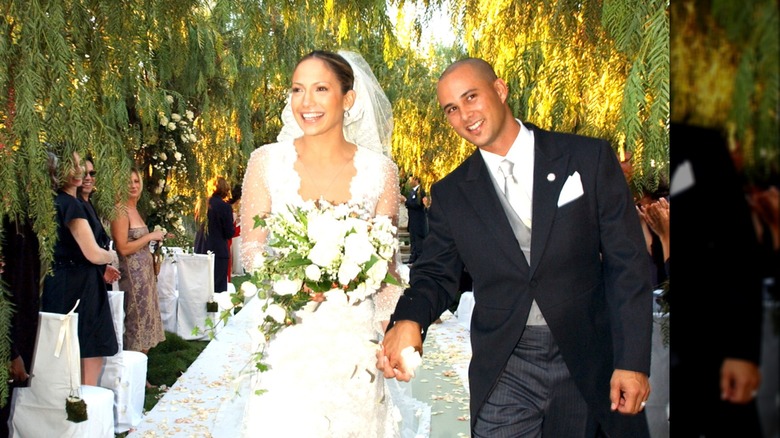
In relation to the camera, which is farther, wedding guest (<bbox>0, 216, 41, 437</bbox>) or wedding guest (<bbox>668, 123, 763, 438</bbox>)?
wedding guest (<bbox>0, 216, 41, 437</bbox>)

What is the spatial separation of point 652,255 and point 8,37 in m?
3.50

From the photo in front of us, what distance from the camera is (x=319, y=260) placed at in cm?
323

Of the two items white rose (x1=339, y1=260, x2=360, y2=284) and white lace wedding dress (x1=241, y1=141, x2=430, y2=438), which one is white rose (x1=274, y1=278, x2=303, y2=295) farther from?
white lace wedding dress (x1=241, y1=141, x2=430, y2=438)

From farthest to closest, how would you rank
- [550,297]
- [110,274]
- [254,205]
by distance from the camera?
[110,274]
[254,205]
[550,297]

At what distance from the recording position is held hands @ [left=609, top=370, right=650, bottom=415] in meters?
2.59

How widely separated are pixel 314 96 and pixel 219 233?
876 cm

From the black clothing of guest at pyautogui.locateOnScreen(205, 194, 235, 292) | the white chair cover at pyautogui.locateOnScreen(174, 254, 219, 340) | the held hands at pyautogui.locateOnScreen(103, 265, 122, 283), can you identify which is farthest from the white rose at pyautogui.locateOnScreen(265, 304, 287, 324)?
the black clothing of guest at pyautogui.locateOnScreen(205, 194, 235, 292)

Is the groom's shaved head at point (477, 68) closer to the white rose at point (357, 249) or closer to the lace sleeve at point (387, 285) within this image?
the white rose at point (357, 249)

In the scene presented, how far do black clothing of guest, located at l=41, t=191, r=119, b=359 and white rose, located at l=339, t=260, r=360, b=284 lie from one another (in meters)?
3.12

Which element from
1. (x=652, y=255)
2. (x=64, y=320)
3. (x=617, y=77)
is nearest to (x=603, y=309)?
(x=617, y=77)

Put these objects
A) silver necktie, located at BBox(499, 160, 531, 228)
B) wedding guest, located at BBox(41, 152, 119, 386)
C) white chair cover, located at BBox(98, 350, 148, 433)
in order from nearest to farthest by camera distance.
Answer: silver necktie, located at BBox(499, 160, 531, 228), wedding guest, located at BBox(41, 152, 119, 386), white chair cover, located at BBox(98, 350, 148, 433)

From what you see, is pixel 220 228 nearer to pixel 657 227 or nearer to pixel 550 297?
pixel 657 227

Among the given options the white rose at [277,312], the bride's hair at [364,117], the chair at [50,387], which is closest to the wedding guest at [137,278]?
the chair at [50,387]

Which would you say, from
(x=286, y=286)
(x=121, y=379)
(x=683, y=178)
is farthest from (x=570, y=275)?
(x=121, y=379)
